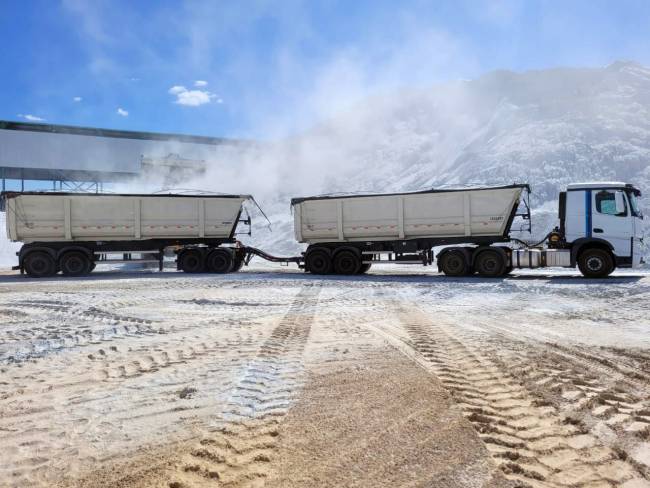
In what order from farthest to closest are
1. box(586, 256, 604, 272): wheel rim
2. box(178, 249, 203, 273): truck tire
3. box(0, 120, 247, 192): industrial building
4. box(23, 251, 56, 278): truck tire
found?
box(0, 120, 247, 192): industrial building, box(178, 249, 203, 273): truck tire, box(23, 251, 56, 278): truck tire, box(586, 256, 604, 272): wheel rim

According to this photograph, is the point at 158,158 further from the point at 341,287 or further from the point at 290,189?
the point at 341,287

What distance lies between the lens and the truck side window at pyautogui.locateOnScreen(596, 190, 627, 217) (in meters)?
13.5

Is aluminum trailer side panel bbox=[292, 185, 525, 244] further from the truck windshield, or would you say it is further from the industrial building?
the industrial building

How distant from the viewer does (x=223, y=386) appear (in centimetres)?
395

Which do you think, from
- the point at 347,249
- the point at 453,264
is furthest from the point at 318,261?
the point at 453,264

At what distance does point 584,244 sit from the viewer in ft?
45.2

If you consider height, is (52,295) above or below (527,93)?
below

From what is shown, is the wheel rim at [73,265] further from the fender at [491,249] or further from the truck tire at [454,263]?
the fender at [491,249]

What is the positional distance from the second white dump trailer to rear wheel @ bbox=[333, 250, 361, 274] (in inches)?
1.4

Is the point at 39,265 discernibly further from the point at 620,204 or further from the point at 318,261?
the point at 620,204

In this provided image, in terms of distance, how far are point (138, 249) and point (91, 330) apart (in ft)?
38.3

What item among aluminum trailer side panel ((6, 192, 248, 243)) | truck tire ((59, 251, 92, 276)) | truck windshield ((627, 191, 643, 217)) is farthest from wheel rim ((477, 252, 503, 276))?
truck tire ((59, 251, 92, 276))

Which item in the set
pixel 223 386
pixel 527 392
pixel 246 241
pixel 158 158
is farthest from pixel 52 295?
pixel 158 158

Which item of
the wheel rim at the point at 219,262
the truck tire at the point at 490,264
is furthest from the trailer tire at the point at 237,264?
the truck tire at the point at 490,264
